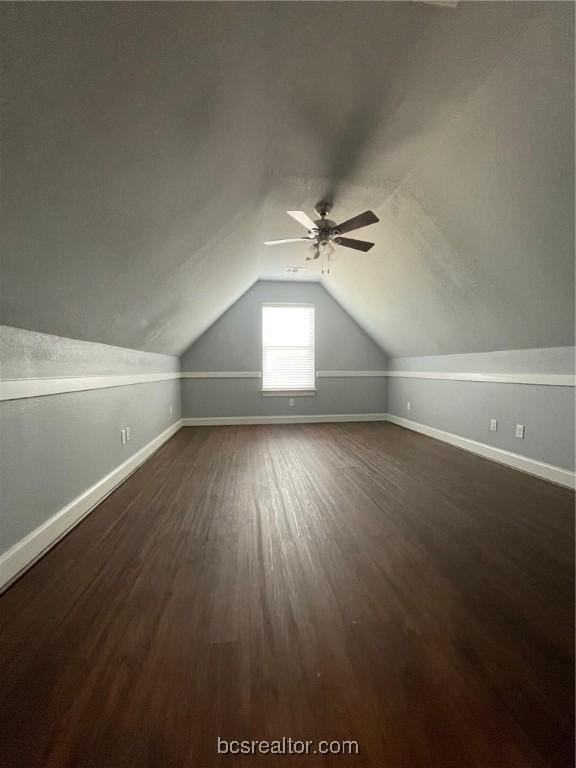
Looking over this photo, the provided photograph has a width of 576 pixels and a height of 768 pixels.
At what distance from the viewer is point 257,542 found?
5.95 feet

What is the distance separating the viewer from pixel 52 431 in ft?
5.89

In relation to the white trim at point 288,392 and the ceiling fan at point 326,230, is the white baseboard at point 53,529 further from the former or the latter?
the white trim at point 288,392

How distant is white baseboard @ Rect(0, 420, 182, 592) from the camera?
1462 millimetres

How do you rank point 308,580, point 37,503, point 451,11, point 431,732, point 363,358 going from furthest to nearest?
point 363,358, point 37,503, point 308,580, point 451,11, point 431,732

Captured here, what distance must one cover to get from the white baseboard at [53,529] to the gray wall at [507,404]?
12.4ft


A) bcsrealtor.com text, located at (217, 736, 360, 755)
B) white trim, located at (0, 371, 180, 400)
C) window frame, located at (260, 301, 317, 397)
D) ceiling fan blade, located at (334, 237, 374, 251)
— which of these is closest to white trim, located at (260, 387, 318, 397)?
window frame, located at (260, 301, 317, 397)

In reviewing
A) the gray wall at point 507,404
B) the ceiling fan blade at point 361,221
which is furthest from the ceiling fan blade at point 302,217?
the gray wall at point 507,404

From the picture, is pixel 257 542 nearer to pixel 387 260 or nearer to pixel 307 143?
pixel 307 143

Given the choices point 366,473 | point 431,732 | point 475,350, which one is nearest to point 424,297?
point 475,350

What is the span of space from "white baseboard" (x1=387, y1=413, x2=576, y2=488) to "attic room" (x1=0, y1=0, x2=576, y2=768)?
0.03m

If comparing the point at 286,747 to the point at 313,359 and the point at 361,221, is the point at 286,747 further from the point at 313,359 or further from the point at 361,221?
the point at 313,359

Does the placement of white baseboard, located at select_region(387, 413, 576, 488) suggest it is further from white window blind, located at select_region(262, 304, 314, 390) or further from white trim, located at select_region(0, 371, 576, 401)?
white window blind, located at select_region(262, 304, 314, 390)

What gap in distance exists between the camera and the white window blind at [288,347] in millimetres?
5516

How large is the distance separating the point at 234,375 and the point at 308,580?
165 inches
